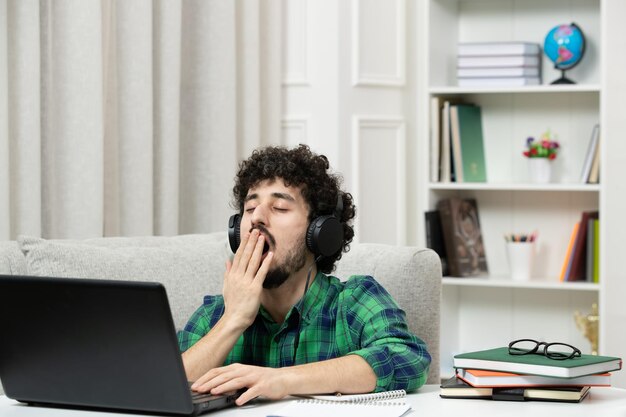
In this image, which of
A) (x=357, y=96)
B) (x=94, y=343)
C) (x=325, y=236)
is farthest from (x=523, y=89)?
(x=94, y=343)

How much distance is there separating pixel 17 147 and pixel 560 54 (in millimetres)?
→ 1963

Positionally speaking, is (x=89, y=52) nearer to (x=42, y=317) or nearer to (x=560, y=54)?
(x=42, y=317)

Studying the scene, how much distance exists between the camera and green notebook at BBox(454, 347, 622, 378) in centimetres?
139

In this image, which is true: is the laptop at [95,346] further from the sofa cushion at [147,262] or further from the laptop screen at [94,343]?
the sofa cushion at [147,262]

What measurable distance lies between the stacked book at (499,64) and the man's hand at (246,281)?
201cm

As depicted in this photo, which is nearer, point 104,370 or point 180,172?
point 104,370

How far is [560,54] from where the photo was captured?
3.45 metres

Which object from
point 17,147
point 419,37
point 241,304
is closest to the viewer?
point 241,304

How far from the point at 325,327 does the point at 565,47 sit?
80.9 inches

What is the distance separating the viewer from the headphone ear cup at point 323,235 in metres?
1.74

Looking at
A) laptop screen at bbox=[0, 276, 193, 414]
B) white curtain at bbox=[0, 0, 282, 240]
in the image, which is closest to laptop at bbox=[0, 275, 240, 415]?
laptop screen at bbox=[0, 276, 193, 414]

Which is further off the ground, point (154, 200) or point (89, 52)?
point (89, 52)

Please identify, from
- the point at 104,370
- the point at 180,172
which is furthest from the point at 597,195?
the point at 104,370

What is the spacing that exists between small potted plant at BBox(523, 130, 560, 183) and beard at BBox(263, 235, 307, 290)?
76.3 inches
